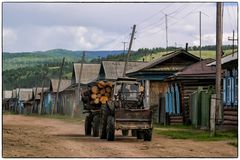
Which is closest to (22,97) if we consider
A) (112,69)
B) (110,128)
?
(112,69)

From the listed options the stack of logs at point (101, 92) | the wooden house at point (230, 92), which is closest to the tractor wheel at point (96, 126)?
the stack of logs at point (101, 92)

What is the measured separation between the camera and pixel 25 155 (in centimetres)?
1412

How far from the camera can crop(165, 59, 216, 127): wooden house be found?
101ft

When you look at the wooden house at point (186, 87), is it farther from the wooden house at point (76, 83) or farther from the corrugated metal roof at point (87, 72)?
the corrugated metal roof at point (87, 72)

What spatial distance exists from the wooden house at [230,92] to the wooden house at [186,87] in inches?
183

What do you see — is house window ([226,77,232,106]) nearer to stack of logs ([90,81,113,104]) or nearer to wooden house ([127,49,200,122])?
stack of logs ([90,81,113,104])

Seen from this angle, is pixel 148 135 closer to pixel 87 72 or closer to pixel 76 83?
pixel 76 83

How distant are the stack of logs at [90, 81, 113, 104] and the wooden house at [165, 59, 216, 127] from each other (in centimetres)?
775

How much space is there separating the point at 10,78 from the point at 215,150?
157351 mm

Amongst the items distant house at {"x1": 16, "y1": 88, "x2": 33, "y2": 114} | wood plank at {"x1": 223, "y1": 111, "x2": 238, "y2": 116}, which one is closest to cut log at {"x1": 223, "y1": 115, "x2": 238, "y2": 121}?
wood plank at {"x1": 223, "y1": 111, "x2": 238, "y2": 116}

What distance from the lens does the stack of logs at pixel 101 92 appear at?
2264cm

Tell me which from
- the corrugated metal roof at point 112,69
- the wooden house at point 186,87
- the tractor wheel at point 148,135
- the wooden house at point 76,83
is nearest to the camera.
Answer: the tractor wheel at point 148,135

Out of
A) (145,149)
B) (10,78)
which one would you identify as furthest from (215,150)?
(10,78)

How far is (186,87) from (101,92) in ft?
32.7
